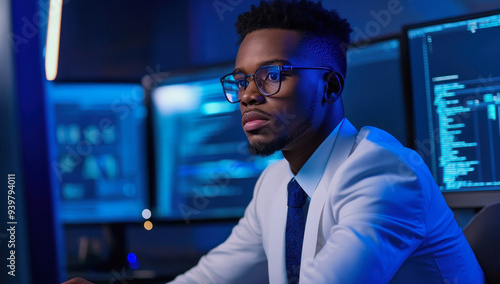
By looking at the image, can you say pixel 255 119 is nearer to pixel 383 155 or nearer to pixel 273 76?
pixel 273 76

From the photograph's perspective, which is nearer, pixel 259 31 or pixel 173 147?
pixel 259 31

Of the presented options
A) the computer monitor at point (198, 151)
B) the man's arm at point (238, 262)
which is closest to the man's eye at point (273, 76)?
the man's arm at point (238, 262)

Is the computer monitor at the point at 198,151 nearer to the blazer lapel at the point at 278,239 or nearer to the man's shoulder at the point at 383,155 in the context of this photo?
the blazer lapel at the point at 278,239

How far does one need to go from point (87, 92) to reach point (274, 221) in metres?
1.11

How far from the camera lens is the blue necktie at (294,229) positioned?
93 cm

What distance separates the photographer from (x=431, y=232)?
80 centimetres

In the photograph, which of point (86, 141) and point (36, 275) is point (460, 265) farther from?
point (86, 141)

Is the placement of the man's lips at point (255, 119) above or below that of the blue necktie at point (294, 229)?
above

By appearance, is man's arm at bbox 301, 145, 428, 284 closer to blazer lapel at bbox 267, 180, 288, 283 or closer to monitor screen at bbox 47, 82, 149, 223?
blazer lapel at bbox 267, 180, 288, 283

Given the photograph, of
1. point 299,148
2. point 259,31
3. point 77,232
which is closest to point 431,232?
point 299,148

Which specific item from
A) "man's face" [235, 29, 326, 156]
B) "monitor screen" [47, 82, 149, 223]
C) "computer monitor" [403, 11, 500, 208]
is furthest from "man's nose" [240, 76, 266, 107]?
"monitor screen" [47, 82, 149, 223]

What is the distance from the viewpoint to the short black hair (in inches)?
36.6

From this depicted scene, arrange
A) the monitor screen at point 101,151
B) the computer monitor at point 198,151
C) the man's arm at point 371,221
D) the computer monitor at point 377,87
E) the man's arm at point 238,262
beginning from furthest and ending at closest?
1. the monitor screen at point 101,151
2. the computer monitor at point 198,151
3. the computer monitor at point 377,87
4. the man's arm at point 238,262
5. the man's arm at point 371,221

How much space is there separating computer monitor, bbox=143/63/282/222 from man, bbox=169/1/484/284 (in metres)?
0.50
